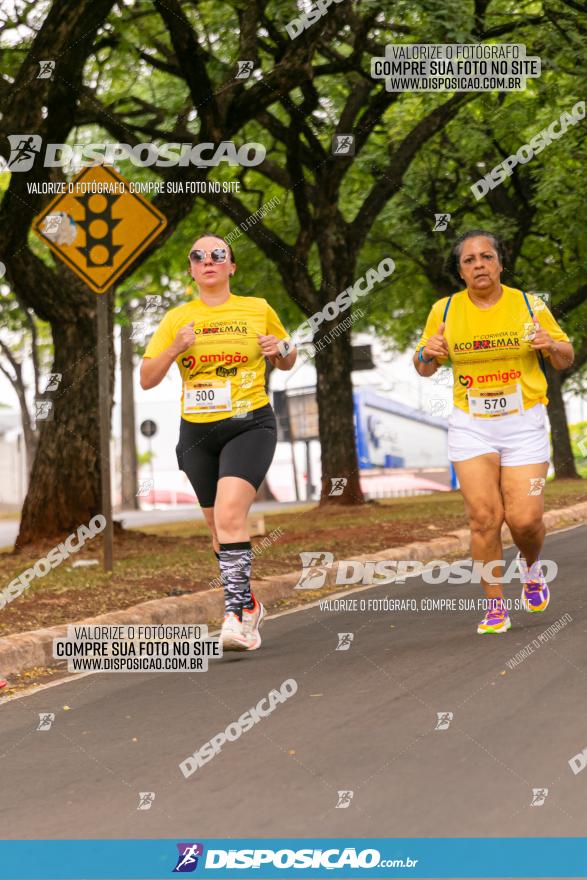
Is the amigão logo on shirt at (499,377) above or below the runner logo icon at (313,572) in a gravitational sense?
above

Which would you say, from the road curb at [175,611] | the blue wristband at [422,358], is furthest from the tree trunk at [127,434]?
the blue wristband at [422,358]

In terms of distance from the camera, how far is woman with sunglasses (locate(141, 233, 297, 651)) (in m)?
7.81

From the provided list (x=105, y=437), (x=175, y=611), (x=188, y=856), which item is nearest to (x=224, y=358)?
(x=175, y=611)

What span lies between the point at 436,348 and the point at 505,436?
0.61m

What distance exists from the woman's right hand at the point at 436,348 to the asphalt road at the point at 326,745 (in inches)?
60.5

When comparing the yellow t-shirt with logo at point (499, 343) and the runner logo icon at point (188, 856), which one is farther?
the yellow t-shirt with logo at point (499, 343)

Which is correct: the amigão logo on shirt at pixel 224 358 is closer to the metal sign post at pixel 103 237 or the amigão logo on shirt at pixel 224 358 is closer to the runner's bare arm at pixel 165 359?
the runner's bare arm at pixel 165 359

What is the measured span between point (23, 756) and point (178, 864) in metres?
1.81

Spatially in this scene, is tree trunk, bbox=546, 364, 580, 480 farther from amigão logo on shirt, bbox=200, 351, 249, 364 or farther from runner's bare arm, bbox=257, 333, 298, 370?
amigão logo on shirt, bbox=200, 351, 249, 364

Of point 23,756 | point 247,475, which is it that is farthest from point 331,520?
point 23,756

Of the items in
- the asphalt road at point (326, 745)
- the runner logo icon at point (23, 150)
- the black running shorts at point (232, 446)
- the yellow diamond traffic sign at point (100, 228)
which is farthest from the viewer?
the runner logo icon at point (23, 150)

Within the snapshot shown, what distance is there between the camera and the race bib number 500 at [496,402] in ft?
25.5

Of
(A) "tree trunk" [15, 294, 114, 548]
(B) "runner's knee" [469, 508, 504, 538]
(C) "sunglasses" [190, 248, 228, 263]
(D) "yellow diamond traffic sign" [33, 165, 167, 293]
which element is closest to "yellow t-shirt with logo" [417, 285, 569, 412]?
(B) "runner's knee" [469, 508, 504, 538]

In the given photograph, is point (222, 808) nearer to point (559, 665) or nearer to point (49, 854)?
point (49, 854)
